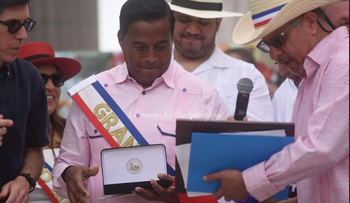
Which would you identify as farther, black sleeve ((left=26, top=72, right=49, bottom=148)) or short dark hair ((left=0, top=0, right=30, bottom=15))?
black sleeve ((left=26, top=72, right=49, bottom=148))

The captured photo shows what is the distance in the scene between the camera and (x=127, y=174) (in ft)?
13.8

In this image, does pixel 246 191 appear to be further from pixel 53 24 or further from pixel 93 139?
pixel 53 24

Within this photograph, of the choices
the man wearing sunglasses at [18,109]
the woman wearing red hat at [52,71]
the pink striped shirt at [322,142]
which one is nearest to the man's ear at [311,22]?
the pink striped shirt at [322,142]

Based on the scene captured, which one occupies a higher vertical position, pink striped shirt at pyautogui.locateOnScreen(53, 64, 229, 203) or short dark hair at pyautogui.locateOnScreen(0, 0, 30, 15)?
short dark hair at pyautogui.locateOnScreen(0, 0, 30, 15)

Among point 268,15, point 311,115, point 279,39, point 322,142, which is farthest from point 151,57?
point 322,142

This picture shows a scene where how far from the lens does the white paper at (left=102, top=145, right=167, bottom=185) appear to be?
4.21 metres

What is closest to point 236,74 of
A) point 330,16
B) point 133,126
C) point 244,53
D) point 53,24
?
point 133,126

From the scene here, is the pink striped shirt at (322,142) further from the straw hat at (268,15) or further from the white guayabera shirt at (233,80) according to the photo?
the white guayabera shirt at (233,80)

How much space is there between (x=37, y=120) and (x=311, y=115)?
1.68 meters

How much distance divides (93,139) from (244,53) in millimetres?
4321

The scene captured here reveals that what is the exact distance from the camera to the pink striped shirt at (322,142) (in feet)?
11.3

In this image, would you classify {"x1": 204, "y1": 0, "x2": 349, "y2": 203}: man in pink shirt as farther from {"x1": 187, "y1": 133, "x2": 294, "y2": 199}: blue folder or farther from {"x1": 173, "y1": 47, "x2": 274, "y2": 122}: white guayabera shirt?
{"x1": 173, "y1": 47, "x2": 274, "y2": 122}: white guayabera shirt

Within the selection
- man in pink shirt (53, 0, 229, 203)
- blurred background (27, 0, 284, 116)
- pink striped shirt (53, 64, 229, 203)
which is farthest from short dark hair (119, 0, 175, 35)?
blurred background (27, 0, 284, 116)

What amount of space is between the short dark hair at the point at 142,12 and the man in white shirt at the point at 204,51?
135 centimetres
